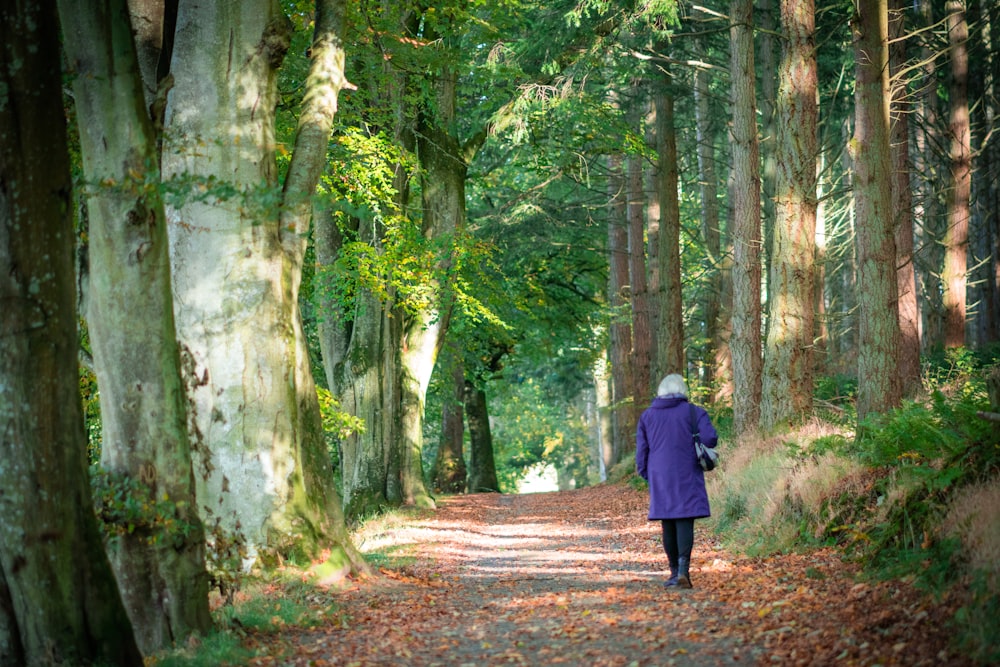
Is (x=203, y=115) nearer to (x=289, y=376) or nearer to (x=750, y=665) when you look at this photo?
(x=289, y=376)

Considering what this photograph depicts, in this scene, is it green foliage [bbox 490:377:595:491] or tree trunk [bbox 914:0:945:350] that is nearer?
tree trunk [bbox 914:0:945:350]

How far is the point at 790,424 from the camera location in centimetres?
1520

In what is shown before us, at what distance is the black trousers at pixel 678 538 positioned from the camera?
8.98 meters

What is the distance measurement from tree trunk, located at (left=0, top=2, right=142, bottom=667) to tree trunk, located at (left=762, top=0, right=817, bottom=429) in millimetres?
11532

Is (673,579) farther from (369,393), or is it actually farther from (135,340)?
(369,393)

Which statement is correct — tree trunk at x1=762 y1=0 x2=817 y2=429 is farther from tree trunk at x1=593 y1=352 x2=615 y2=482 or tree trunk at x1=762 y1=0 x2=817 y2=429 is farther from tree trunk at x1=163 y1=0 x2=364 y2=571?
tree trunk at x1=593 y1=352 x2=615 y2=482

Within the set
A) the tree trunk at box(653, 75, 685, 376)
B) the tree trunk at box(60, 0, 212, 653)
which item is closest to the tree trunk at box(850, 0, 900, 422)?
the tree trunk at box(653, 75, 685, 376)

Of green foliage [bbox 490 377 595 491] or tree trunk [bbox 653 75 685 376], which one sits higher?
tree trunk [bbox 653 75 685 376]

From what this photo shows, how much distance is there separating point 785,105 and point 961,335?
9569mm

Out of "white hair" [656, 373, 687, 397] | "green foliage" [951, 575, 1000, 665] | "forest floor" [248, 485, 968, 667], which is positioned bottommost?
"forest floor" [248, 485, 968, 667]

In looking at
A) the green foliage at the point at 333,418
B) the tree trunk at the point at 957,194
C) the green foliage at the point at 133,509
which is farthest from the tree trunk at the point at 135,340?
the tree trunk at the point at 957,194

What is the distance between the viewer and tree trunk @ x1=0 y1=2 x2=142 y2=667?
17.4 feet

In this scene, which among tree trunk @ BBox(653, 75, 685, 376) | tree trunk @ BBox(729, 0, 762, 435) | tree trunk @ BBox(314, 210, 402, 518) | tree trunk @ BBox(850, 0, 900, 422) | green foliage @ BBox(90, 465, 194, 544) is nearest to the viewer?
green foliage @ BBox(90, 465, 194, 544)

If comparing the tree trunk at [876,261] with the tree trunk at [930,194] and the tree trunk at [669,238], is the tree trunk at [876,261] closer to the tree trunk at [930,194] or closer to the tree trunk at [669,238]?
the tree trunk at [930,194]
